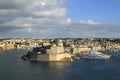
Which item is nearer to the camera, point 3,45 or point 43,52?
point 43,52

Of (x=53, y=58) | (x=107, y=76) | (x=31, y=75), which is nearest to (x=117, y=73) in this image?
(x=107, y=76)

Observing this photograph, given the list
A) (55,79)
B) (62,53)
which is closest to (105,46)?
(62,53)

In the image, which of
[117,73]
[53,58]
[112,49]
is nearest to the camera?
[117,73]

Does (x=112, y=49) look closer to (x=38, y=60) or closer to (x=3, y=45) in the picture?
(x=3, y=45)

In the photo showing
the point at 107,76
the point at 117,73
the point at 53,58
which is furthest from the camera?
the point at 53,58

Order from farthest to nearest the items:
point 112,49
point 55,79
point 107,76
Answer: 1. point 112,49
2. point 107,76
3. point 55,79

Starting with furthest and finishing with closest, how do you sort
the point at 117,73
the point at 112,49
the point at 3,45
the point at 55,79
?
the point at 3,45, the point at 112,49, the point at 117,73, the point at 55,79

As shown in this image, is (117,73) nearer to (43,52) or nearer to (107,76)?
(107,76)

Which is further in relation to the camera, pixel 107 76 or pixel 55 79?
pixel 107 76

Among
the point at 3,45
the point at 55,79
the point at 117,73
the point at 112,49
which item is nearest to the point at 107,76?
the point at 117,73
